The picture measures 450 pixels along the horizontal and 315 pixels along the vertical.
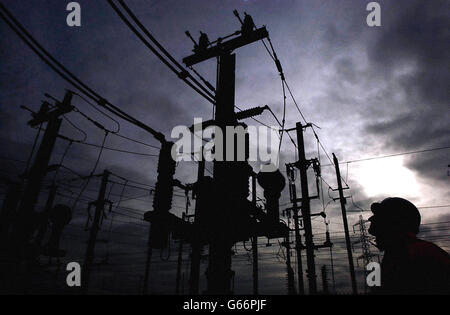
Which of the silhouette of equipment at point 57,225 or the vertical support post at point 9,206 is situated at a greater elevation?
the vertical support post at point 9,206

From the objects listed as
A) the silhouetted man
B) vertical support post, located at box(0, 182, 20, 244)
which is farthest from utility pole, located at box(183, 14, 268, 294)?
vertical support post, located at box(0, 182, 20, 244)

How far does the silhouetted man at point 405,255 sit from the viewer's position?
2234mm

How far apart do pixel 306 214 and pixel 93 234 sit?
558 inches

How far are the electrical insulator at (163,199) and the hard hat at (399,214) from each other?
501 centimetres

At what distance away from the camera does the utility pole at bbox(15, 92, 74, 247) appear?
34.0 feet

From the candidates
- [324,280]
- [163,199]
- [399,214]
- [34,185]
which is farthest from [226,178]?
[324,280]

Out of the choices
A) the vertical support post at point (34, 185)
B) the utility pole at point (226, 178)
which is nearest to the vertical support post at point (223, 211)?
the utility pole at point (226, 178)

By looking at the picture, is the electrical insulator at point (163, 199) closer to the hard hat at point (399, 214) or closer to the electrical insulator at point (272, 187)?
the electrical insulator at point (272, 187)

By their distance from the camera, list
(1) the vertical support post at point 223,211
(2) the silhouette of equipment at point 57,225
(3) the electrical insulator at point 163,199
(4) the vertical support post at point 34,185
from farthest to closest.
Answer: (2) the silhouette of equipment at point 57,225
(4) the vertical support post at point 34,185
(3) the electrical insulator at point 163,199
(1) the vertical support post at point 223,211

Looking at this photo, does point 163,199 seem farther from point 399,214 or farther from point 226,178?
point 399,214

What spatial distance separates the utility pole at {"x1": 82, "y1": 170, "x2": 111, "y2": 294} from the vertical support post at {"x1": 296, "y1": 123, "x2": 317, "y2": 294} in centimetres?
1387
